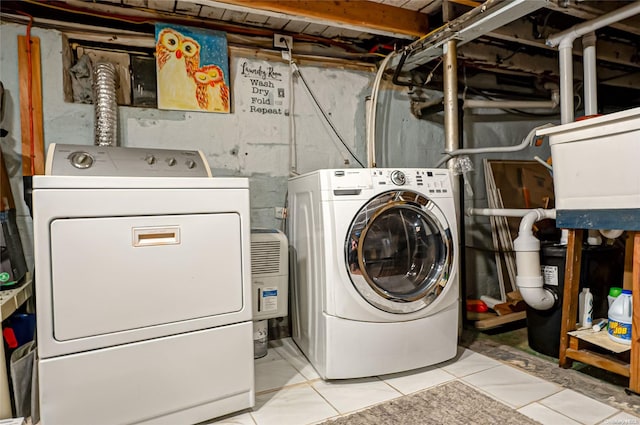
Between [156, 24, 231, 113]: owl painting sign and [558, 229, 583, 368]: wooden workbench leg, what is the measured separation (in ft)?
7.10

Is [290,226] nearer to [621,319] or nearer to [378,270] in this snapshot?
[378,270]

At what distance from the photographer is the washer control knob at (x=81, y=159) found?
4.86 ft

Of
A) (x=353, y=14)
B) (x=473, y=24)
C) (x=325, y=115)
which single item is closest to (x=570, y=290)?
(x=473, y=24)

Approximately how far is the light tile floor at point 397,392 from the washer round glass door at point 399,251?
391 millimetres

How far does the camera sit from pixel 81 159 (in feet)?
4.92

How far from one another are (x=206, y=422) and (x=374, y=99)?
86.0 inches

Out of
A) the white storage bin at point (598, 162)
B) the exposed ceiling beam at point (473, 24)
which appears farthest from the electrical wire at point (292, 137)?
the white storage bin at point (598, 162)

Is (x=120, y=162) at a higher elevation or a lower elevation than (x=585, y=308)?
higher

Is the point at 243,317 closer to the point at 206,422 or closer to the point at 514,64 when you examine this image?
the point at 206,422

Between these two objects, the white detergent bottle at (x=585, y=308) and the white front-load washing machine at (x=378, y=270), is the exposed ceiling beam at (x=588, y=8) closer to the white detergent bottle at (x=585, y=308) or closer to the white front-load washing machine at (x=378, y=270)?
the white front-load washing machine at (x=378, y=270)

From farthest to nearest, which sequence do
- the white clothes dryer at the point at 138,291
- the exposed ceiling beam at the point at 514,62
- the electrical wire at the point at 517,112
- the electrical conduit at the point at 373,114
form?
the electrical wire at the point at 517,112 → the exposed ceiling beam at the point at 514,62 → the electrical conduit at the point at 373,114 → the white clothes dryer at the point at 138,291

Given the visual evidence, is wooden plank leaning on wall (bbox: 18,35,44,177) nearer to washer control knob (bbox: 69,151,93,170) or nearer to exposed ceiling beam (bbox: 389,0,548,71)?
washer control knob (bbox: 69,151,93,170)

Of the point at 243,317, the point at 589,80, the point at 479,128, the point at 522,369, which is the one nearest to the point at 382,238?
the point at 243,317

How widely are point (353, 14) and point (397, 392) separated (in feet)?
7.04
